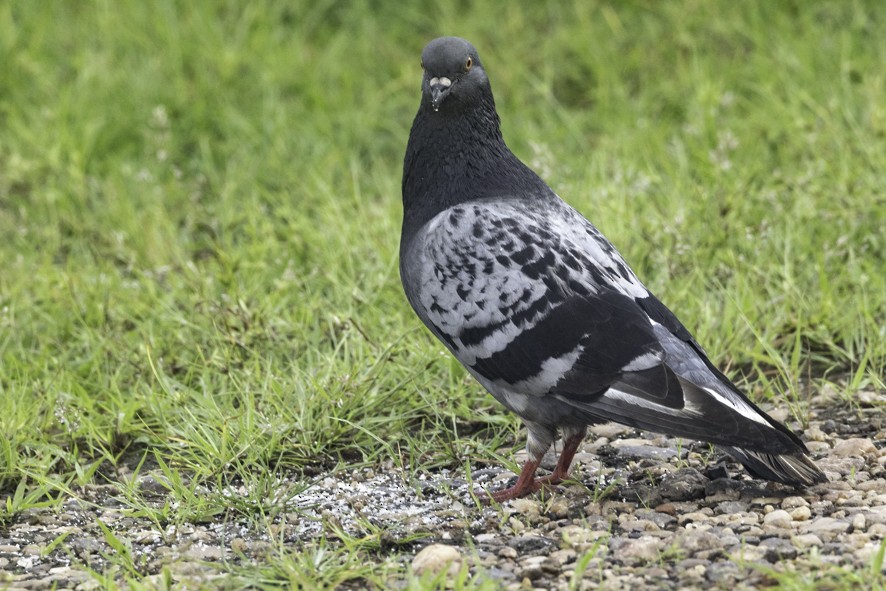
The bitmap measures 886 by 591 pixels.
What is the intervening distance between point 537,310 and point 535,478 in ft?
1.97

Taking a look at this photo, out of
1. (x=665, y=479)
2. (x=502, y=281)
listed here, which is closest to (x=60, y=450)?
(x=502, y=281)

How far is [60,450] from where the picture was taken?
170 inches

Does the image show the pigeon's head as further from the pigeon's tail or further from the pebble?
the pebble

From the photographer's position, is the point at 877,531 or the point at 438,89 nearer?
the point at 877,531

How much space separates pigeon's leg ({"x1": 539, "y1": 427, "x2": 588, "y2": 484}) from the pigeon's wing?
0.24 meters

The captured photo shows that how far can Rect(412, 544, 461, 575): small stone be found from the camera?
3207 millimetres

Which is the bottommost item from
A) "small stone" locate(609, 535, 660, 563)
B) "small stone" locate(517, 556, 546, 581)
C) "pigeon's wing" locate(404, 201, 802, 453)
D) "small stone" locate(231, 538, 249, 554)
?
"small stone" locate(231, 538, 249, 554)

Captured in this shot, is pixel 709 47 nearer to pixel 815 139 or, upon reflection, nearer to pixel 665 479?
pixel 815 139

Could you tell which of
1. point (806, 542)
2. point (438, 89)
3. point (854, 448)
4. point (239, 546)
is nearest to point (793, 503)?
point (806, 542)

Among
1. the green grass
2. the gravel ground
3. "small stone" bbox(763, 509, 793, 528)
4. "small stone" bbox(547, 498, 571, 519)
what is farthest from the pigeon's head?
"small stone" bbox(763, 509, 793, 528)

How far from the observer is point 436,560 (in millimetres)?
3232

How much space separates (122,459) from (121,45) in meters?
4.05

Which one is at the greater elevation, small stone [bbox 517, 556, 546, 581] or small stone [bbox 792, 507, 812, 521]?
small stone [bbox 792, 507, 812, 521]

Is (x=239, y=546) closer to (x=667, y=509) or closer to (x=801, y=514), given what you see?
(x=667, y=509)
